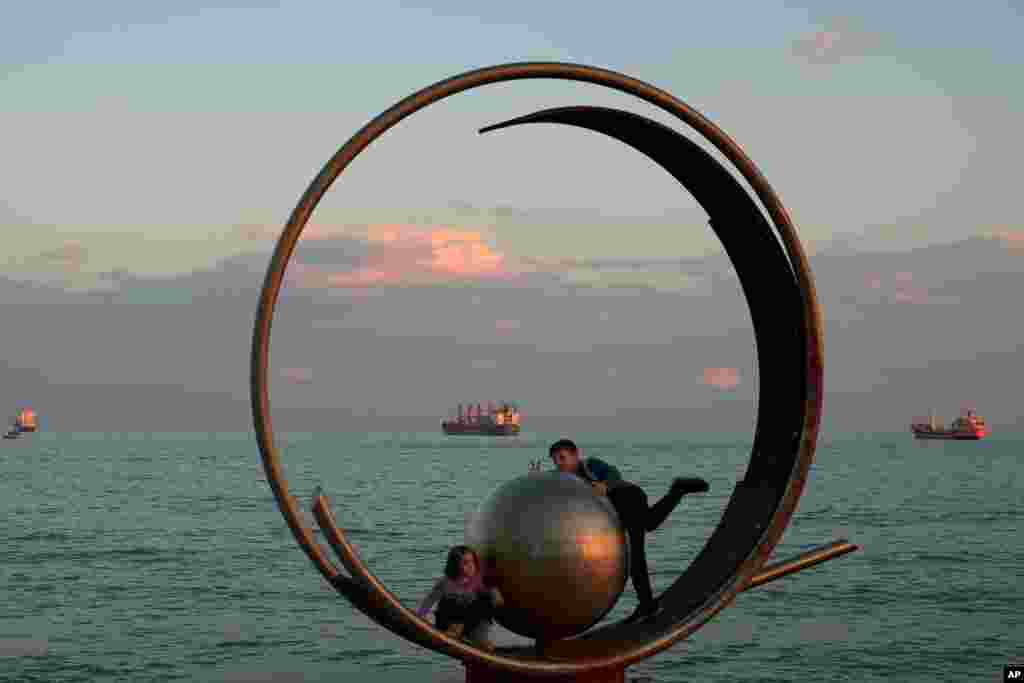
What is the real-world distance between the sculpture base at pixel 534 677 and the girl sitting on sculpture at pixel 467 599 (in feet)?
0.87

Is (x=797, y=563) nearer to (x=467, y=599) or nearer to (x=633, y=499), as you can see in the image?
(x=633, y=499)

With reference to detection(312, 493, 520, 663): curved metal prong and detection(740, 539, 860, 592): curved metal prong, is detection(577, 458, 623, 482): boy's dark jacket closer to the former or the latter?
detection(740, 539, 860, 592): curved metal prong

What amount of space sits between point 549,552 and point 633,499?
48.1 inches

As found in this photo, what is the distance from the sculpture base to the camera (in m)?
9.34

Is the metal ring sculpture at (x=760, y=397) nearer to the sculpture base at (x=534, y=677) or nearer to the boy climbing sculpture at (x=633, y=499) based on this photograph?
the sculpture base at (x=534, y=677)

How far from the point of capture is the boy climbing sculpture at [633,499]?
10078 mm

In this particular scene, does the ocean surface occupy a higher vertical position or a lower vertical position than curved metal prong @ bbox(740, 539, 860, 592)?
lower

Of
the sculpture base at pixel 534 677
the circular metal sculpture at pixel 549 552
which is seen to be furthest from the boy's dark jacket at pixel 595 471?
the sculpture base at pixel 534 677

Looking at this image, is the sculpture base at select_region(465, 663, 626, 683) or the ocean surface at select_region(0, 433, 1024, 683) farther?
the ocean surface at select_region(0, 433, 1024, 683)

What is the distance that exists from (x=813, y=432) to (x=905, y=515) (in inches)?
2073

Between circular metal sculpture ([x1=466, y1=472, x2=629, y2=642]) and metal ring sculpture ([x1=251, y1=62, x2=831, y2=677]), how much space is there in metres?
0.32

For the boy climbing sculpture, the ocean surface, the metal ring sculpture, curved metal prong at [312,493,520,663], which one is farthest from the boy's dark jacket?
the ocean surface

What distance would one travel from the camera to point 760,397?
10.4m

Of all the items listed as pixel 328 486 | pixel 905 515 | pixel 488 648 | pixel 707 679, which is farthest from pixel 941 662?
pixel 328 486
